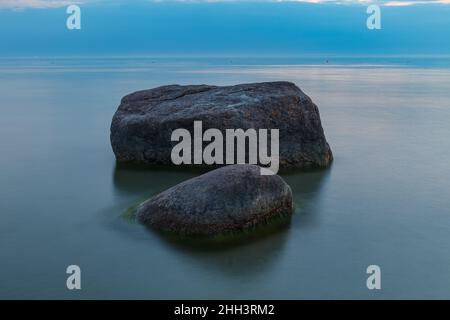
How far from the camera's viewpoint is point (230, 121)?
11750 millimetres

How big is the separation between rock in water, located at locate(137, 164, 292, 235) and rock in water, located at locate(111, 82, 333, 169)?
10.7 feet

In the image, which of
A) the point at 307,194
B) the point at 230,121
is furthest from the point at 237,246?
the point at 230,121

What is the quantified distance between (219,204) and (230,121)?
3.82 meters

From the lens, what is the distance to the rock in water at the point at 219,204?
8.16 metres

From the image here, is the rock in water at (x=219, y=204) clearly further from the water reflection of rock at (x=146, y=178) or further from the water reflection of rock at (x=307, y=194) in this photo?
the water reflection of rock at (x=146, y=178)

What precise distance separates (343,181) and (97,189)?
469 cm

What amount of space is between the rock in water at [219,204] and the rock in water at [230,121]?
3.26m

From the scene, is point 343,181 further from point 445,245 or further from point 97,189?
point 97,189

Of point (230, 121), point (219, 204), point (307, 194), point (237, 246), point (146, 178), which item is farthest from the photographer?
point (230, 121)

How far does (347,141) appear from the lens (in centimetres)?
1602

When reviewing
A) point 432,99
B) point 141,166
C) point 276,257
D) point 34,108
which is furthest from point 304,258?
point 432,99

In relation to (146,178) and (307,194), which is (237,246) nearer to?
(307,194)

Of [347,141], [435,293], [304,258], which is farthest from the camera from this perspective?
[347,141]

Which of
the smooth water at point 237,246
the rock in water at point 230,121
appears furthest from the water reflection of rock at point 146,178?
the rock in water at point 230,121
